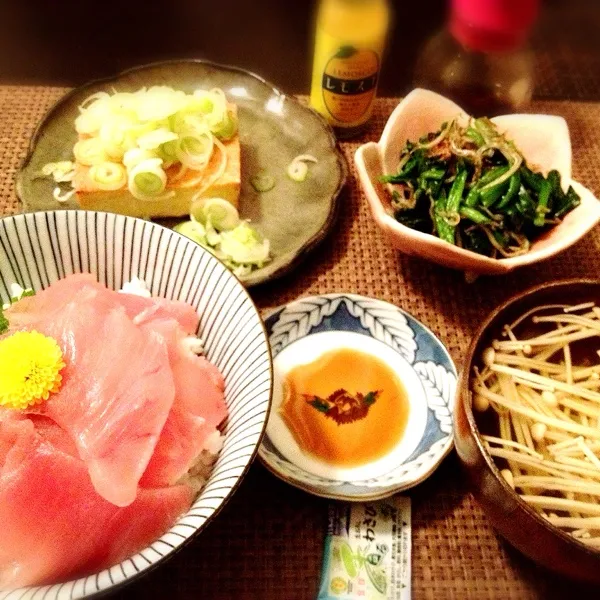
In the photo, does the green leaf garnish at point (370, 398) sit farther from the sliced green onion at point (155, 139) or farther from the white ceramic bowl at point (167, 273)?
the sliced green onion at point (155, 139)

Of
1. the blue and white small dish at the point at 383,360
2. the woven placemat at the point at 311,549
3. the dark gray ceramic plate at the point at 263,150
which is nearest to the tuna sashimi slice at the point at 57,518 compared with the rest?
the woven placemat at the point at 311,549

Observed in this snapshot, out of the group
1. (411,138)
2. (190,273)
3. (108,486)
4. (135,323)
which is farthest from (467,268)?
(108,486)

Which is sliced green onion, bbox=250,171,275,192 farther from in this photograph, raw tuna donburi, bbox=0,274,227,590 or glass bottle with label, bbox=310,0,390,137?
raw tuna donburi, bbox=0,274,227,590

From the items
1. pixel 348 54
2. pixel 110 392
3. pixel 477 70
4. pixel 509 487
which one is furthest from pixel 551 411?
pixel 477 70

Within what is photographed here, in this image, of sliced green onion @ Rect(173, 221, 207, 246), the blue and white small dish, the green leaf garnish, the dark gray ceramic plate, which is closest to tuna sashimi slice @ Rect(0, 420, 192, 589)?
the blue and white small dish

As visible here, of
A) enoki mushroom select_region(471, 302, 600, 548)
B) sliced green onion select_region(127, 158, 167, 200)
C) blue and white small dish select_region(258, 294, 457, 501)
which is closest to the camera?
enoki mushroom select_region(471, 302, 600, 548)

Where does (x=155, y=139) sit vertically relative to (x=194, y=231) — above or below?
above

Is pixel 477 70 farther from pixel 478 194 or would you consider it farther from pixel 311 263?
pixel 311 263
